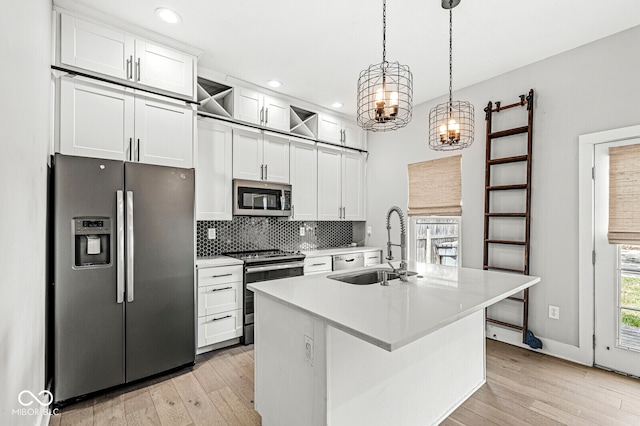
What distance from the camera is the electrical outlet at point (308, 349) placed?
1.53 meters

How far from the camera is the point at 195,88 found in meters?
3.00

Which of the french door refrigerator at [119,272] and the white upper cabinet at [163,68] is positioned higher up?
the white upper cabinet at [163,68]

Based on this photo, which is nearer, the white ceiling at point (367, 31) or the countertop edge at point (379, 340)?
the countertop edge at point (379, 340)

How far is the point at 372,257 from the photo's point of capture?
183 inches

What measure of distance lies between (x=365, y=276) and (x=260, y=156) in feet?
6.92

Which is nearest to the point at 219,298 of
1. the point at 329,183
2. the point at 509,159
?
the point at 329,183

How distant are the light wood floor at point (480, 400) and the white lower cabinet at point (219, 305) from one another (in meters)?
0.31

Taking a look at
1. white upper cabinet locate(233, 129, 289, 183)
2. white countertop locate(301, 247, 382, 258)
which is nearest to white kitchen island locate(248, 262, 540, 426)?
white countertop locate(301, 247, 382, 258)

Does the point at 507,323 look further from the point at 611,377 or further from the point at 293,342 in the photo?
the point at 293,342

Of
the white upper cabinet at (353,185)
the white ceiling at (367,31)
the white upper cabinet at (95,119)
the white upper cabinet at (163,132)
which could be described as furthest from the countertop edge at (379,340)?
the white upper cabinet at (353,185)

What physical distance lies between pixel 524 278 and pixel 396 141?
9.15 ft

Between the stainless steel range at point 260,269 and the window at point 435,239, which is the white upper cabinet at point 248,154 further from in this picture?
the window at point 435,239

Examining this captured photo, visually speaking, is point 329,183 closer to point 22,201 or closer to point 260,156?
point 260,156

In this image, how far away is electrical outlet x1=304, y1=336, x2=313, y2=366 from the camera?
5.03 ft
